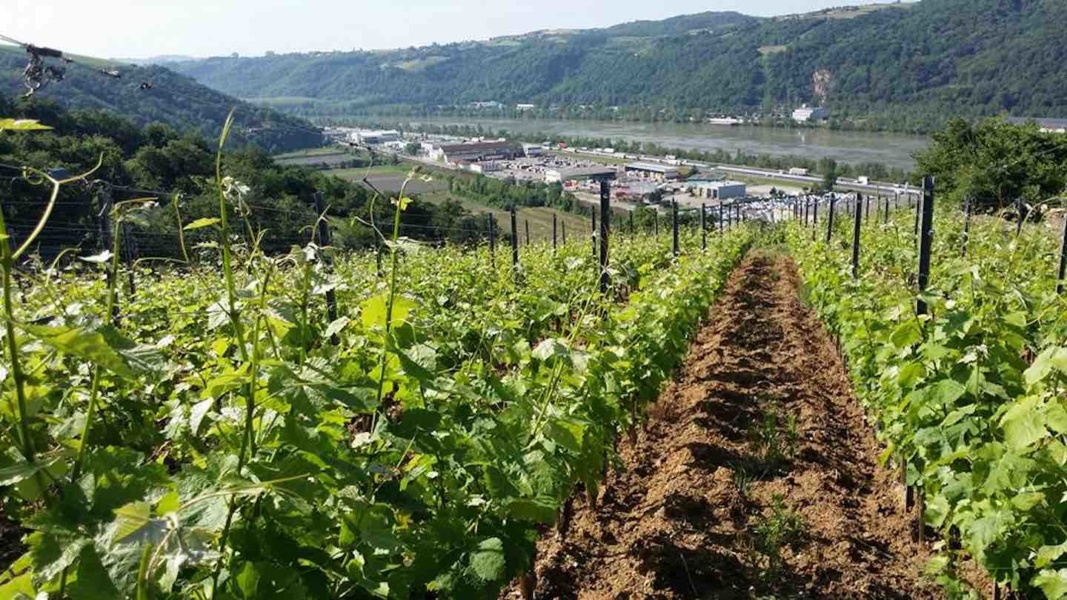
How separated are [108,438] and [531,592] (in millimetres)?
1967

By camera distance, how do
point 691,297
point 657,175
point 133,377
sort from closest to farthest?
point 133,377, point 691,297, point 657,175

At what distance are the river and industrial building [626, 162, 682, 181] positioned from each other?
21227 millimetres

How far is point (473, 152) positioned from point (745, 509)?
8189 cm

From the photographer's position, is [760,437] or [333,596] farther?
[760,437]

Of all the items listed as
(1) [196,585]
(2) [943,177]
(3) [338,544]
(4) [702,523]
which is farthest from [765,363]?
(2) [943,177]

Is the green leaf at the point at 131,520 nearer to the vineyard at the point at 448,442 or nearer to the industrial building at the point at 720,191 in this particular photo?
the vineyard at the point at 448,442

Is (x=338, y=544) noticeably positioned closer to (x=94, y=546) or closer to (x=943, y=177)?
(x=94, y=546)

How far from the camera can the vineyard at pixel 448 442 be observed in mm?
1374

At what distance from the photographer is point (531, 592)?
3.45 m

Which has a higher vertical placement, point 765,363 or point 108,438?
point 108,438

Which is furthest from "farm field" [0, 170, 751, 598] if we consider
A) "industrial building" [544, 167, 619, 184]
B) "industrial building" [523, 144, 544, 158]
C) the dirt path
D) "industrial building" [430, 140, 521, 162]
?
"industrial building" [523, 144, 544, 158]

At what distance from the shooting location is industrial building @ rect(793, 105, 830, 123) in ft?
472

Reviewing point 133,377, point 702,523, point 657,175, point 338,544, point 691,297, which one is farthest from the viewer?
point 657,175

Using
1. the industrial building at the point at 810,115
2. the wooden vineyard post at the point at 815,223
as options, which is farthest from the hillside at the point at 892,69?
the wooden vineyard post at the point at 815,223
